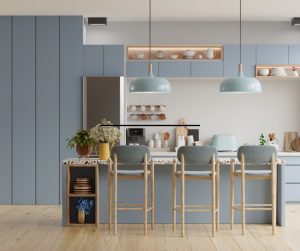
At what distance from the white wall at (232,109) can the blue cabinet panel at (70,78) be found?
1238mm

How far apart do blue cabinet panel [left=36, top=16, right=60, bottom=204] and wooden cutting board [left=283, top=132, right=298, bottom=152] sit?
11.2ft

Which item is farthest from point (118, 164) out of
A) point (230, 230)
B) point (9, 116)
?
point (9, 116)

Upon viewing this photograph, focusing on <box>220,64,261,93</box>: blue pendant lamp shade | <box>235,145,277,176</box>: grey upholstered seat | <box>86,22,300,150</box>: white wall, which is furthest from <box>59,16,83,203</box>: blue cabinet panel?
<box>235,145,277,176</box>: grey upholstered seat

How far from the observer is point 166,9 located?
28.8ft

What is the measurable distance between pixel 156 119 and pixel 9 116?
2176mm

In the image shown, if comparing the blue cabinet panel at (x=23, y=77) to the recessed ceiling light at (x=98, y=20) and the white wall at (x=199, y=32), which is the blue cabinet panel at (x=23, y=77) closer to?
the recessed ceiling light at (x=98, y=20)

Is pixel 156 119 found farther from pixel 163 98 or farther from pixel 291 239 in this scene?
pixel 291 239

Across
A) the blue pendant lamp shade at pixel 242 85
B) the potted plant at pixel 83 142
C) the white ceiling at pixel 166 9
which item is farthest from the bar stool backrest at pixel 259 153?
the white ceiling at pixel 166 9

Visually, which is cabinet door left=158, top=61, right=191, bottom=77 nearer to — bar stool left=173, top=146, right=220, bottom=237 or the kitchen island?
the kitchen island

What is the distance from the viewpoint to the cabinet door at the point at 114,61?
9242 mm

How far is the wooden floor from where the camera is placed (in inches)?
242

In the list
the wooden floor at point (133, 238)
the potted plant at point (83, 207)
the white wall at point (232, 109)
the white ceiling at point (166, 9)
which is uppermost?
the white ceiling at point (166, 9)

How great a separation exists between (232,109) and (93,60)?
2278 millimetres

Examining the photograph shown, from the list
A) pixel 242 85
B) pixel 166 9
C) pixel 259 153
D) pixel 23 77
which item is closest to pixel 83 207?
pixel 259 153
